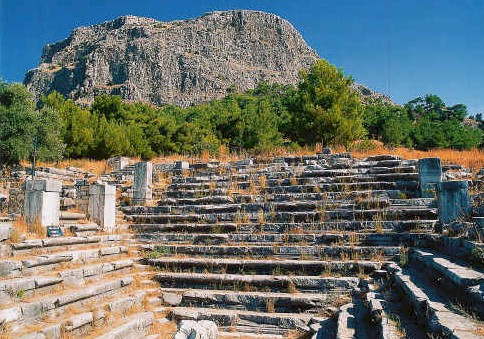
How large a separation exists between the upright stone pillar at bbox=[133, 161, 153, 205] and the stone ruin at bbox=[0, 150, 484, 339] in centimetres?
4

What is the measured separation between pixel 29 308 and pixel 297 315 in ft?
12.2

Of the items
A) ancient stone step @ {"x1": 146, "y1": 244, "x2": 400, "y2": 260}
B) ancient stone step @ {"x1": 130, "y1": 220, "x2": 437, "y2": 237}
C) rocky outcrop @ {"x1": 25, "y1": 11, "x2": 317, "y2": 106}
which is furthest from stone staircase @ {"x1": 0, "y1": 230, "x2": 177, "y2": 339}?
rocky outcrop @ {"x1": 25, "y1": 11, "x2": 317, "y2": 106}

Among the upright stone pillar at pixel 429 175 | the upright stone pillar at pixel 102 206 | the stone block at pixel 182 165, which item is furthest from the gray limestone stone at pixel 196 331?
the stone block at pixel 182 165

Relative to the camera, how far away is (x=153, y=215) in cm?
964

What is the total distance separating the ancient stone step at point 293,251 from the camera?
22.3 ft

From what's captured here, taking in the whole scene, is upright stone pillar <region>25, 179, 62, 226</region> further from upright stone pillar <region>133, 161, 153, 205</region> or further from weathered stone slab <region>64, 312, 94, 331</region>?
upright stone pillar <region>133, 161, 153, 205</region>

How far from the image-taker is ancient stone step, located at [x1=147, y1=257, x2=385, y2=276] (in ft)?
21.1

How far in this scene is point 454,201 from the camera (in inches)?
262

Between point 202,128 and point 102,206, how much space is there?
99.1 feet

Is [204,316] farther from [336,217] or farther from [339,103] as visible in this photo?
[339,103]

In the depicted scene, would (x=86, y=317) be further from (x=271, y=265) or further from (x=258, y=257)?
(x=258, y=257)

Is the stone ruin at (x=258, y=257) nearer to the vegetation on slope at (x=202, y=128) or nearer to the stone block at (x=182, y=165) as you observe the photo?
the stone block at (x=182, y=165)

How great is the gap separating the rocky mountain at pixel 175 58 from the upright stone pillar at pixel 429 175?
270ft


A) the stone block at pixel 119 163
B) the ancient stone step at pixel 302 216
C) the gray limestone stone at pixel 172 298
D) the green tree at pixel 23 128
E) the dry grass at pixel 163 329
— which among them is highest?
the green tree at pixel 23 128
